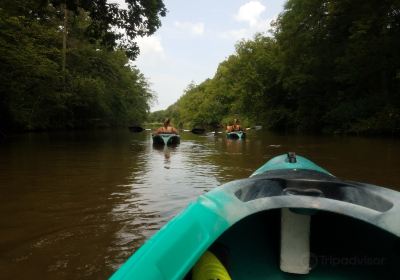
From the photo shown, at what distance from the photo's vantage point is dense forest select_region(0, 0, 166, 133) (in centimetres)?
1553

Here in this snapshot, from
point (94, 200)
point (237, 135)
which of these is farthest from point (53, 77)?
point (94, 200)

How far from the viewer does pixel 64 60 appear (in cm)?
3272

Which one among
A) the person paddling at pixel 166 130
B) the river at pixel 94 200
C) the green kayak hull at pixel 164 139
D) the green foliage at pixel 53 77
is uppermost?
the green foliage at pixel 53 77

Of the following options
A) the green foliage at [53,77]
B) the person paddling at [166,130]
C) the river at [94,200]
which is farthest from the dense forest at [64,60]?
the river at [94,200]

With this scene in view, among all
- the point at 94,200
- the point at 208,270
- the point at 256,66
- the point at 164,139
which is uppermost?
the point at 256,66

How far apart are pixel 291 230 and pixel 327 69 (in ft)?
94.7

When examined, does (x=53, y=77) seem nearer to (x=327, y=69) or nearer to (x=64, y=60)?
(x=64, y=60)

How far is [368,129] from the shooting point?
23.9 metres

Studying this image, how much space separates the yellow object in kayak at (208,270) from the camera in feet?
6.62

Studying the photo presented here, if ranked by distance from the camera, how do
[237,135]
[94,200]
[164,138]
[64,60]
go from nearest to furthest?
1. [94,200]
2. [164,138]
3. [237,135]
4. [64,60]

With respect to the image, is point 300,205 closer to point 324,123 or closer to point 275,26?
point 324,123

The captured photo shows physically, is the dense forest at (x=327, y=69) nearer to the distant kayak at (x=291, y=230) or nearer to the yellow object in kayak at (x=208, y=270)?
the distant kayak at (x=291, y=230)

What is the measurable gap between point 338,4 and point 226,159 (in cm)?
1517

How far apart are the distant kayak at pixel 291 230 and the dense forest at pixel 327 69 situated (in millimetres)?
19102
